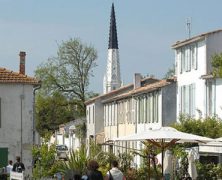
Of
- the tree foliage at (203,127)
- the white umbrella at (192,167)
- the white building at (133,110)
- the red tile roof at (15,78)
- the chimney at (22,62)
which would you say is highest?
the chimney at (22,62)

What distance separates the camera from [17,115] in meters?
44.0

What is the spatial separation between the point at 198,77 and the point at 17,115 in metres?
10.6

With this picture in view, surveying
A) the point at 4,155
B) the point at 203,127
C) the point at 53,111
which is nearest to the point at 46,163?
the point at 203,127

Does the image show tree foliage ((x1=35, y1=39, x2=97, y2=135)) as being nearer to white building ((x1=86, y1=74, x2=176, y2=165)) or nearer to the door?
white building ((x1=86, y1=74, x2=176, y2=165))

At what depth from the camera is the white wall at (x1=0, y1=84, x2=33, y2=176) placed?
143ft

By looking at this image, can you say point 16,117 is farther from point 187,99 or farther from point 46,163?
point 187,99

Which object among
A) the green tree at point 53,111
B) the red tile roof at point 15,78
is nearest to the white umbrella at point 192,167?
the red tile roof at point 15,78

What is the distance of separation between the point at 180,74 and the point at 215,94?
772 cm

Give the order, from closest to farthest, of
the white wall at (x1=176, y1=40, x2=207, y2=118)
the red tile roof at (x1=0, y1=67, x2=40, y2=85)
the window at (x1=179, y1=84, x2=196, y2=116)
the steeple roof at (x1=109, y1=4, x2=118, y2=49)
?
the red tile roof at (x1=0, y1=67, x2=40, y2=85)
the white wall at (x1=176, y1=40, x2=207, y2=118)
the window at (x1=179, y1=84, x2=196, y2=116)
the steeple roof at (x1=109, y1=4, x2=118, y2=49)

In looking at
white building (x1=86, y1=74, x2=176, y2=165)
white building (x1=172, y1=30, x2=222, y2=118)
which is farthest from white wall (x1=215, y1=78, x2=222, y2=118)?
white building (x1=86, y1=74, x2=176, y2=165)

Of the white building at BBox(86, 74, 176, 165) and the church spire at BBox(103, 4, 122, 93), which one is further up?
the church spire at BBox(103, 4, 122, 93)

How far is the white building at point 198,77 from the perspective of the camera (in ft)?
143

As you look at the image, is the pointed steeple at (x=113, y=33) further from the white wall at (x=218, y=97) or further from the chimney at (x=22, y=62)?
the white wall at (x=218, y=97)

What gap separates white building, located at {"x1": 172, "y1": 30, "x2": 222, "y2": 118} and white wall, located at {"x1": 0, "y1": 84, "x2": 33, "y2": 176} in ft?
31.4
